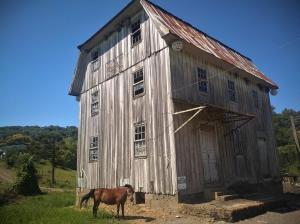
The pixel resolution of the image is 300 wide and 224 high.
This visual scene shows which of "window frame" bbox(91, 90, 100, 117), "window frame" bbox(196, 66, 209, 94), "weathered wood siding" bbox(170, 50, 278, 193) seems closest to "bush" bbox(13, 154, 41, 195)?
"window frame" bbox(91, 90, 100, 117)

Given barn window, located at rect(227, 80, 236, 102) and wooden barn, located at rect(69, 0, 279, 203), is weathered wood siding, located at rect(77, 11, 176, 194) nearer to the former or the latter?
wooden barn, located at rect(69, 0, 279, 203)

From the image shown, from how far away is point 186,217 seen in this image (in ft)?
31.6

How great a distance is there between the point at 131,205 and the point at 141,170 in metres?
1.79

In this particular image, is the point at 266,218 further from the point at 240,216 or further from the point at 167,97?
the point at 167,97

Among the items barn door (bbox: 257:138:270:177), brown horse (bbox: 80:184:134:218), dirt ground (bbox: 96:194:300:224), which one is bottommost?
dirt ground (bbox: 96:194:300:224)

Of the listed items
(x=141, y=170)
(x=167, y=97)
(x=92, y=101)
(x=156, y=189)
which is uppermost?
(x=92, y=101)

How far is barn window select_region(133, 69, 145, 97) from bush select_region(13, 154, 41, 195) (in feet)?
67.4

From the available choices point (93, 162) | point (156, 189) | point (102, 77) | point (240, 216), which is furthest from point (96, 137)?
point (240, 216)

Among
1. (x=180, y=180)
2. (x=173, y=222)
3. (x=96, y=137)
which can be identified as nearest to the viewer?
(x=173, y=222)

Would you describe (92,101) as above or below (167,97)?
above

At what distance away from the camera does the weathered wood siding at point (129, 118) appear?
458 inches

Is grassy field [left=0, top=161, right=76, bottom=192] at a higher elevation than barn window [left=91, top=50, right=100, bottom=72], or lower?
lower

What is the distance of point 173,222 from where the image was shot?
9.15m

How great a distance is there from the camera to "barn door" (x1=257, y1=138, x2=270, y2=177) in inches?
659
